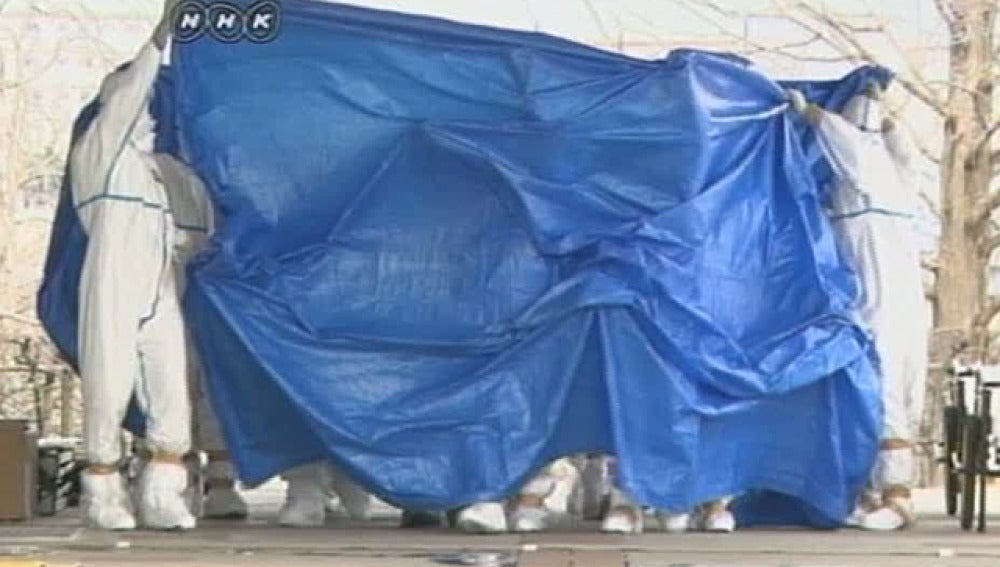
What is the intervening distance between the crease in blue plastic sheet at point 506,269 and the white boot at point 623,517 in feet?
0.43

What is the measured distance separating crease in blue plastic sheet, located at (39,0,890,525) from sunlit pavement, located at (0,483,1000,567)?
0.84 feet

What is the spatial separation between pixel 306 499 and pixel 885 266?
239cm

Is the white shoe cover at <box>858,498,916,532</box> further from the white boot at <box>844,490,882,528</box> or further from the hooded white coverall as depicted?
the hooded white coverall

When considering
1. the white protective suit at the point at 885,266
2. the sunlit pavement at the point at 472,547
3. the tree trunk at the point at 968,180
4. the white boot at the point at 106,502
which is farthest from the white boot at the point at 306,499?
the tree trunk at the point at 968,180

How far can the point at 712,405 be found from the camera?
7008 mm

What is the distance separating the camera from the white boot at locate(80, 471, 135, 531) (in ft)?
23.5

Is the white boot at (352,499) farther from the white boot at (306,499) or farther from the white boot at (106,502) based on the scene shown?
the white boot at (106,502)

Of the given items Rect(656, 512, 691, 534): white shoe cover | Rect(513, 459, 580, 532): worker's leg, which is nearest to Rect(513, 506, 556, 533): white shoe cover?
Rect(513, 459, 580, 532): worker's leg

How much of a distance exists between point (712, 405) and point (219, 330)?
1.83 m

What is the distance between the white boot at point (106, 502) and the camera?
7156mm

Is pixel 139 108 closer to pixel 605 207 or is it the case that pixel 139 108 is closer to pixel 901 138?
pixel 605 207

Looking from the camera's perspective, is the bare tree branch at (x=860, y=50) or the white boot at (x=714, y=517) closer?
the white boot at (x=714, y=517)

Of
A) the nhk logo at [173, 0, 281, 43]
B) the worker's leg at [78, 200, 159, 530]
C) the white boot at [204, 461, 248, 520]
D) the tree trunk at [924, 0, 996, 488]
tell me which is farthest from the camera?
the tree trunk at [924, 0, 996, 488]

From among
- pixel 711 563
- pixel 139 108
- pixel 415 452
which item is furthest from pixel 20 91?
pixel 711 563
